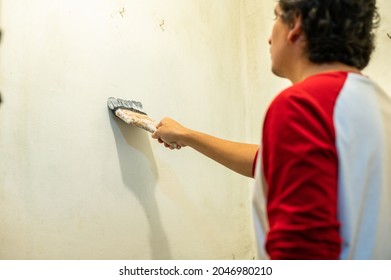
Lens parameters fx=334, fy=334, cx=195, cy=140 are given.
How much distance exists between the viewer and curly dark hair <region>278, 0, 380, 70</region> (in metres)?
0.49

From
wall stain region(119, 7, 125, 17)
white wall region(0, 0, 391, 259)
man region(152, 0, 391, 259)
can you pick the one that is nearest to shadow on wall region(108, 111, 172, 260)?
white wall region(0, 0, 391, 259)

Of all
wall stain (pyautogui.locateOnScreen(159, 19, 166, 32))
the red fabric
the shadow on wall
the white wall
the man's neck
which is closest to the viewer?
the red fabric

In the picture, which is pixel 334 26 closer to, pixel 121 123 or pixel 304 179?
pixel 304 179

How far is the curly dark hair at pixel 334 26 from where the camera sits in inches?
19.4

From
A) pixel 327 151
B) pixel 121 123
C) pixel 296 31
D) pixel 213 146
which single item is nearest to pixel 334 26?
pixel 296 31

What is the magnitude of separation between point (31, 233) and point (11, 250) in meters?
0.05

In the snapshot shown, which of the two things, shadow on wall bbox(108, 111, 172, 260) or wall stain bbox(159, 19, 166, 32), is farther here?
wall stain bbox(159, 19, 166, 32)

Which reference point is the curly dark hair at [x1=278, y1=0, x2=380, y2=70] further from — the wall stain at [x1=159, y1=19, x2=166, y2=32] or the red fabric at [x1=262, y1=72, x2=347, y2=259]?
the wall stain at [x1=159, y1=19, x2=166, y2=32]

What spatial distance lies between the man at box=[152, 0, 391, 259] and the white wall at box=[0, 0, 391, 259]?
506mm

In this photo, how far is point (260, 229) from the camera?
50cm

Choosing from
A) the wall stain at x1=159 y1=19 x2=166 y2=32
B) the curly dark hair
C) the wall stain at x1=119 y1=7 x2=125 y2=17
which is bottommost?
the curly dark hair

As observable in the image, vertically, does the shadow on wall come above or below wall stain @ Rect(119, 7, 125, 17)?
below

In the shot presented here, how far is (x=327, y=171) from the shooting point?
0.40 metres
